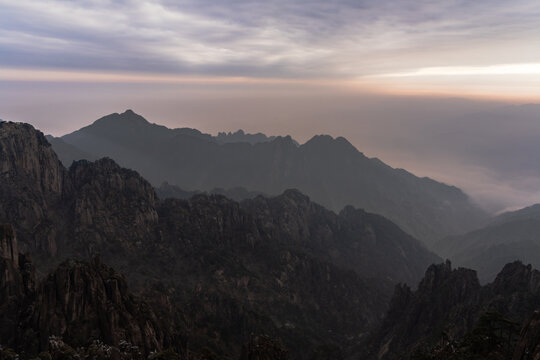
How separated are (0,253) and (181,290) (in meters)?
81.1

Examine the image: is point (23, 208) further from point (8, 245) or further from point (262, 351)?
point (262, 351)

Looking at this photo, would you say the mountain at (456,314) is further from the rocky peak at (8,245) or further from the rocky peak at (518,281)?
the rocky peak at (8,245)

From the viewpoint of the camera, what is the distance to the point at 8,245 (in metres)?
121

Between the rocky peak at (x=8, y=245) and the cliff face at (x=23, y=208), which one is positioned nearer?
the rocky peak at (x=8, y=245)

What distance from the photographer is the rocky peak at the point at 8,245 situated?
11869 cm

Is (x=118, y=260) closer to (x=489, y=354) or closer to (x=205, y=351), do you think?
(x=205, y=351)

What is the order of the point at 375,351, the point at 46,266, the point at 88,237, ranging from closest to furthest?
the point at 375,351 → the point at 46,266 → the point at 88,237

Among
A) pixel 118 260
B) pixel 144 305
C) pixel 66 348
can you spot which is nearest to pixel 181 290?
pixel 118 260

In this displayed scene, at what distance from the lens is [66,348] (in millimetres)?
67812

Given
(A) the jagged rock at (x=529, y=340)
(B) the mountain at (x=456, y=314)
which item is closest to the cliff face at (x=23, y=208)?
(B) the mountain at (x=456, y=314)

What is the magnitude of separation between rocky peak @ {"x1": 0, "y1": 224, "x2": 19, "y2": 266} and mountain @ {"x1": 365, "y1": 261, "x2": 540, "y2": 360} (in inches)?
4696

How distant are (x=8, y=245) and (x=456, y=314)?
5774 inches

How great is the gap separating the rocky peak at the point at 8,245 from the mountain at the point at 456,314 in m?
119

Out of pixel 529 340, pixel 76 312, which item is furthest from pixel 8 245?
pixel 529 340
